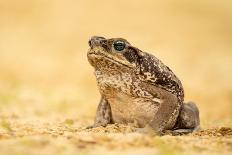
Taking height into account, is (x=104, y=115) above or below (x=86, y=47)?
below

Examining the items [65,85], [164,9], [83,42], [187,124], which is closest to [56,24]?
[83,42]

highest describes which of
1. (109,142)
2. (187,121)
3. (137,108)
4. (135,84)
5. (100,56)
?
(100,56)

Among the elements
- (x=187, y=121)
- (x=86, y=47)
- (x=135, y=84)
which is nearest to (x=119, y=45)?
(x=135, y=84)

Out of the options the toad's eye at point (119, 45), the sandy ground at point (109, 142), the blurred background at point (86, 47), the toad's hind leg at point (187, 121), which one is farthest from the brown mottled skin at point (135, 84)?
the blurred background at point (86, 47)

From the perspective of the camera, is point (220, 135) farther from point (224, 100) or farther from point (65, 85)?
point (65, 85)

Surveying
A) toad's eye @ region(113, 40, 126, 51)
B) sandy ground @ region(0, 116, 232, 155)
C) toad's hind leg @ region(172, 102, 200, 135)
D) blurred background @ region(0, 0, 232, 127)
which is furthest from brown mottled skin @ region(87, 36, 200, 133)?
blurred background @ region(0, 0, 232, 127)

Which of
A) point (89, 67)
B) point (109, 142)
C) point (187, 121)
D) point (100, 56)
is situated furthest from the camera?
point (89, 67)

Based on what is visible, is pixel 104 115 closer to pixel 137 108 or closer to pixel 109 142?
pixel 137 108
